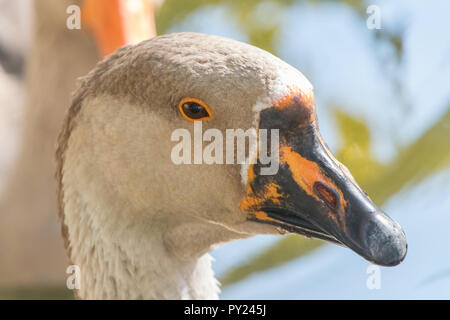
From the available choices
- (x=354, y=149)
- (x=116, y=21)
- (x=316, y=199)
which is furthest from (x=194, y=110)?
→ (x=354, y=149)

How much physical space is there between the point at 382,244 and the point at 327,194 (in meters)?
0.14

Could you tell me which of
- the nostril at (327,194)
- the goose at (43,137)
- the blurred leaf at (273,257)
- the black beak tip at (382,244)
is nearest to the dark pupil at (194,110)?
the nostril at (327,194)

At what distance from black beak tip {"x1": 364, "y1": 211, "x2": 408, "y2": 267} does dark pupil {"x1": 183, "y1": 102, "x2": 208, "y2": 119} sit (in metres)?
0.40

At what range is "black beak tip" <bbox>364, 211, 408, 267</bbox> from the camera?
3.81ft

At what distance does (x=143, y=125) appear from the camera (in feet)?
4.54

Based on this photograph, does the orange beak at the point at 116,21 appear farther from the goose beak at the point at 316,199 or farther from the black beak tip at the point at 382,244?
the black beak tip at the point at 382,244

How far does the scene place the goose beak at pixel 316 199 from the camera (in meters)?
1.17

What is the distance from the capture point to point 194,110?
131 cm

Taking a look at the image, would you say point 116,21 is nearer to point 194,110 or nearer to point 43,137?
point 43,137

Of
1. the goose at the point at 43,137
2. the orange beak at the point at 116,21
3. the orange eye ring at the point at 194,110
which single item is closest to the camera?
the orange eye ring at the point at 194,110

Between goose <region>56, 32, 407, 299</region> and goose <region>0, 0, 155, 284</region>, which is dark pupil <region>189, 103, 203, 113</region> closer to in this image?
goose <region>56, 32, 407, 299</region>

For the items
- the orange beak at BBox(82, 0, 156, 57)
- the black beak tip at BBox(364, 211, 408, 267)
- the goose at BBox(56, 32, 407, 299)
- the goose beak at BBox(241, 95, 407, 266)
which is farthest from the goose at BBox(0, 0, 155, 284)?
the black beak tip at BBox(364, 211, 408, 267)

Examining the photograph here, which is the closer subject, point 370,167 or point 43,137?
point 43,137
